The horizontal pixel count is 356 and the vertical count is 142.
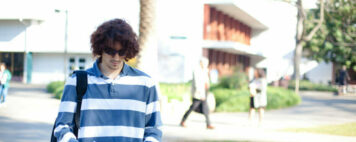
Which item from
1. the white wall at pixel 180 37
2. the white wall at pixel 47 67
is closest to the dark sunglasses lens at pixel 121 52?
the white wall at pixel 180 37

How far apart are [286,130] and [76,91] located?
10262 mm

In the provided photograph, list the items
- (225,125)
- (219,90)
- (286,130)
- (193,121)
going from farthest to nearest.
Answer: (219,90) → (193,121) → (225,125) → (286,130)

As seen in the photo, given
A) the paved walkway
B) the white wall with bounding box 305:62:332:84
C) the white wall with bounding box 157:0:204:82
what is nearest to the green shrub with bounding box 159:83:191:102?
the paved walkway

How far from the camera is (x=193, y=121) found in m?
14.8

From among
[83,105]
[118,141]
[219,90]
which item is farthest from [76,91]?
[219,90]

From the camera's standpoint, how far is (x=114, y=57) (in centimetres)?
311

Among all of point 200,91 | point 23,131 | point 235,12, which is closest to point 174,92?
point 200,91

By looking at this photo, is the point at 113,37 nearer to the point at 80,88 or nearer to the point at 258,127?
the point at 80,88

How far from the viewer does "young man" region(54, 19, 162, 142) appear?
308cm

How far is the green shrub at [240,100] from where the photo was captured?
742 inches

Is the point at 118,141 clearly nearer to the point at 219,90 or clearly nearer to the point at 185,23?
the point at 219,90

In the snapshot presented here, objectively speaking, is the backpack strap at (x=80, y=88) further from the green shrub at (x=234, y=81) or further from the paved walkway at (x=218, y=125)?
the green shrub at (x=234, y=81)

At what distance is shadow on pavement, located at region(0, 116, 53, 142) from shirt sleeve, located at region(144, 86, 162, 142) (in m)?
7.18

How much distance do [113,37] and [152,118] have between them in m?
0.56
